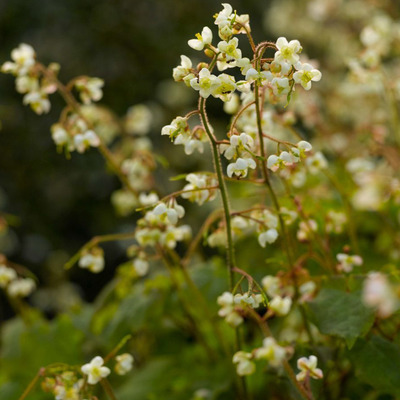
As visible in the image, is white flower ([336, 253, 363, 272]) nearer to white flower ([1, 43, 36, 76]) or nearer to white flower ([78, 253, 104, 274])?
white flower ([78, 253, 104, 274])

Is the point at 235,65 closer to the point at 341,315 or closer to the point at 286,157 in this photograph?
the point at 286,157

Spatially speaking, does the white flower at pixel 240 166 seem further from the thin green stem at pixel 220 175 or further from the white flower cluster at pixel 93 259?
the white flower cluster at pixel 93 259

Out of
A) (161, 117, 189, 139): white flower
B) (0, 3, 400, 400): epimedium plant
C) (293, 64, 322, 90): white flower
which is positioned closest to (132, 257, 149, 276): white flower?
(0, 3, 400, 400): epimedium plant

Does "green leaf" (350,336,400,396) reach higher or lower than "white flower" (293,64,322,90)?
lower

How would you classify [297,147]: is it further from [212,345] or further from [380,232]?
[380,232]

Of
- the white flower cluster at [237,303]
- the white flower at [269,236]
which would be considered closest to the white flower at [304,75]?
the white flower at [269,236]

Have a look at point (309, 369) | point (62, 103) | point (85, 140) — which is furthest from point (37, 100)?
point (62, 103)

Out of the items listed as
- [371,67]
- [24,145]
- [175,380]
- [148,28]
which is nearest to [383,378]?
→ [175,380]
